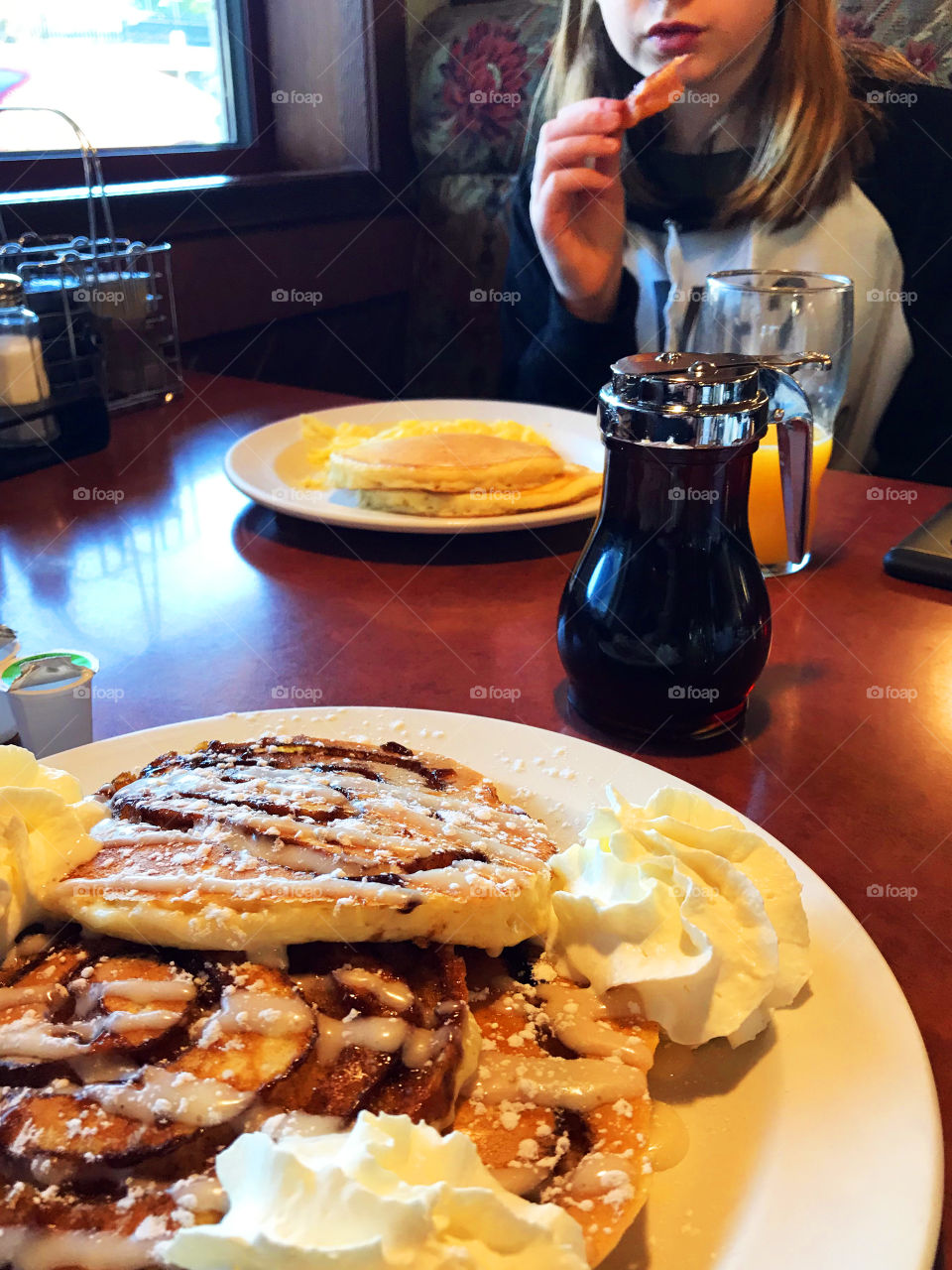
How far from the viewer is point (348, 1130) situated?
A: 64cm

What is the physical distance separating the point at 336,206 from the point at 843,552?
10.7 ft

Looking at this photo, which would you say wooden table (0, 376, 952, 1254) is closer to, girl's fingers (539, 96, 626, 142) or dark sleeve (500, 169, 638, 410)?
girl's fingers (539, 96, 626, 142)

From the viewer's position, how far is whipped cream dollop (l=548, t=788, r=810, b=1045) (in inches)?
29.6

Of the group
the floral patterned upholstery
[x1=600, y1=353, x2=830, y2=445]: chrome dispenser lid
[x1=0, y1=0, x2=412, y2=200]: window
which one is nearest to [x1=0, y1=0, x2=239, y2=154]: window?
[x1=0, y1=0, x2=412, y2=200]: window

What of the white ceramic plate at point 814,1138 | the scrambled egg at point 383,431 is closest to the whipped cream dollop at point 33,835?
the white ceramic plate at point 814,1138

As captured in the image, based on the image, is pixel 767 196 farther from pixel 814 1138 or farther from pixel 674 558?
pixel 814 1138

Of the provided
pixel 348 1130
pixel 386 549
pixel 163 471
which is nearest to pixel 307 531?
pixel 386 549

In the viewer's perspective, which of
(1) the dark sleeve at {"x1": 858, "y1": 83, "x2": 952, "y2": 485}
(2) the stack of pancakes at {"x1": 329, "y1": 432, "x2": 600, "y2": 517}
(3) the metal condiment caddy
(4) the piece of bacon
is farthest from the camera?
(1) the dark sleeve at {"x1": 858, "y1": 83, "x2": 952, "y2": 485}

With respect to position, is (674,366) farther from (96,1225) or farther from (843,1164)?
(96,1225)

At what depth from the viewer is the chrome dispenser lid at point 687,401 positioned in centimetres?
101

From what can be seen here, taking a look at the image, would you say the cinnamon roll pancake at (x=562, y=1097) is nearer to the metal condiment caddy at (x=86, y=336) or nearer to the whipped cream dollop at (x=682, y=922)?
the whipped cream dollop at (x=682, y=922)

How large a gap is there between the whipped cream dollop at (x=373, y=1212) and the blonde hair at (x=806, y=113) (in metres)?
3.58

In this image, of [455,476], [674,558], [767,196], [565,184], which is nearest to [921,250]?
[767,196]

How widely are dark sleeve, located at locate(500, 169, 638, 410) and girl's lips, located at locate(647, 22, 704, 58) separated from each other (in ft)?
2.34
